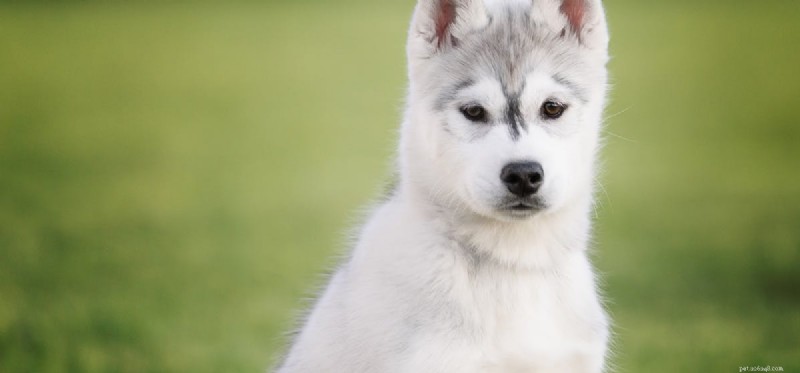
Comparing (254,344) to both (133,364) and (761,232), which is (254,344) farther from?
(761,232)

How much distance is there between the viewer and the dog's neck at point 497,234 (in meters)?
4.56

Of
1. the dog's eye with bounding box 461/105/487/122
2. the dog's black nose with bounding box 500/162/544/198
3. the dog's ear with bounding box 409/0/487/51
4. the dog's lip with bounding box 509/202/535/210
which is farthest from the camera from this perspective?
the dog's ear with bounding box 409/0/487/51

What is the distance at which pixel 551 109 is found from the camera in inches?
177

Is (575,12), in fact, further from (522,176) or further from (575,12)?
(522,176)

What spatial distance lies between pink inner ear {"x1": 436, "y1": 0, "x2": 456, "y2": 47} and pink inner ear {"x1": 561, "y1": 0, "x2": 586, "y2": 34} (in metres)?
0.46

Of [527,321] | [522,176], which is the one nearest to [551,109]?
[522,176]

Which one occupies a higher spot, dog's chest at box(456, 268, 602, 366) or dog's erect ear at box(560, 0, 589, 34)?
dog's erect ear at box(560, 0, 589, 34)

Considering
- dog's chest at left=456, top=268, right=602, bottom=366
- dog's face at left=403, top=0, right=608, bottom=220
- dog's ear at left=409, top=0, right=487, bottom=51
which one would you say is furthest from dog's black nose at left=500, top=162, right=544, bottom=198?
dog's ear at left=409, top=0, right=487, bottom=51

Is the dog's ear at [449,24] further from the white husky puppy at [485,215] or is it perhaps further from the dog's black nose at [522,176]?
the dog's black nose at [522,176]

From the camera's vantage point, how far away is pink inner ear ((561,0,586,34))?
475cm

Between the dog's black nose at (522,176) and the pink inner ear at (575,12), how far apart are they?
780 mm

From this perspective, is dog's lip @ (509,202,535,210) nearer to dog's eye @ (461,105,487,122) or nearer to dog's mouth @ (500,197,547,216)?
dog's mouth @ (500,197,547,216)

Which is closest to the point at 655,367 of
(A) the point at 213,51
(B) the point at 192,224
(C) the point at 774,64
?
(C) the point at 774,64

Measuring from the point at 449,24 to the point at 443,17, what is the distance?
0.04 meters
